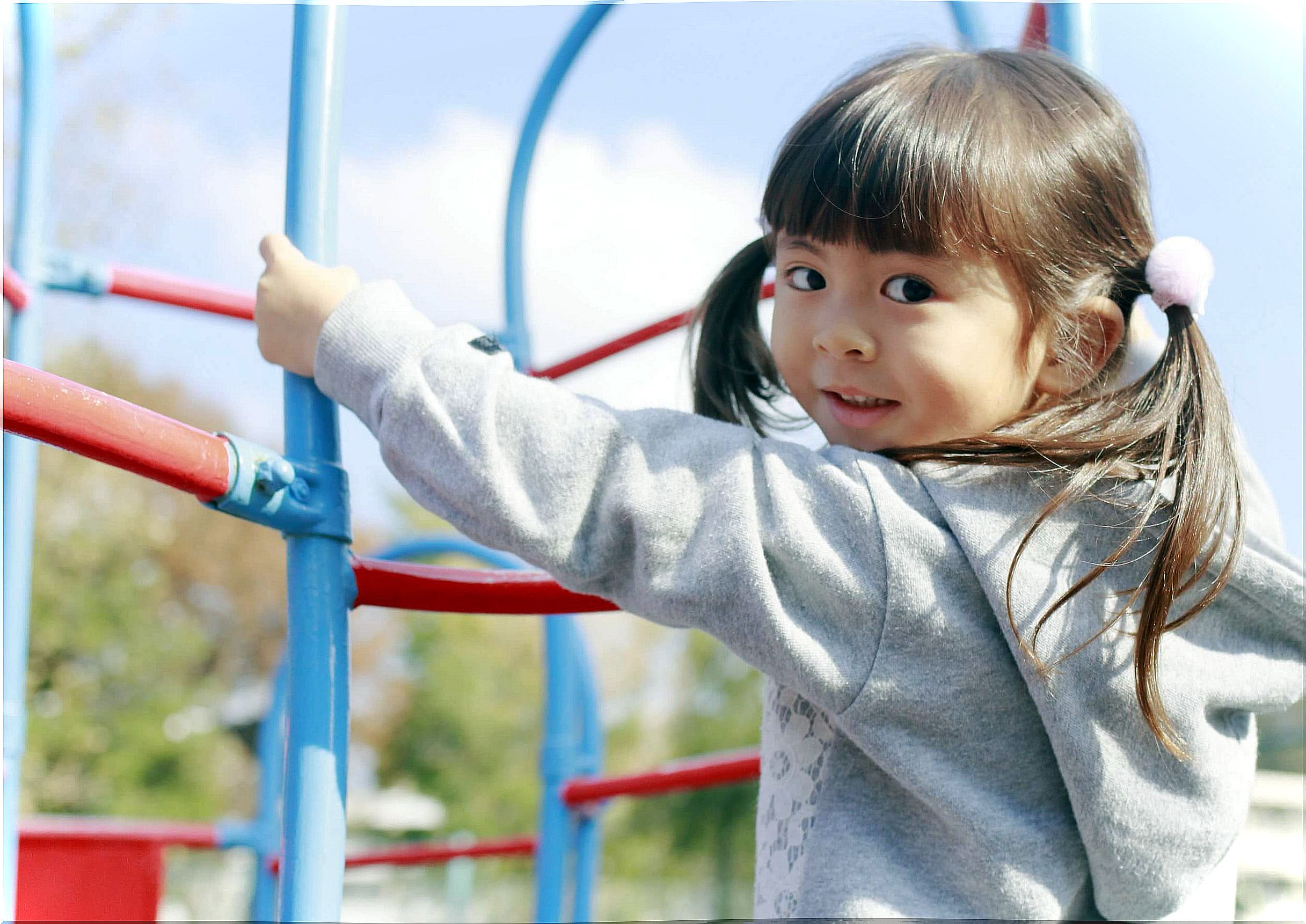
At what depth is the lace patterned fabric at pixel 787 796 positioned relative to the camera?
725 millimetres

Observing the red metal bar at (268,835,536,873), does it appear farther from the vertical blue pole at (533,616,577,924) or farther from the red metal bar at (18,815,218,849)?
the vertical blue pole at (533,616,577,924)

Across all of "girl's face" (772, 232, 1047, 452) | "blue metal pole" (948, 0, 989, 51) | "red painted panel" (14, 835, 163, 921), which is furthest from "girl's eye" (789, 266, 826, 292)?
"red painted panel" (14, 835, 163, 921)

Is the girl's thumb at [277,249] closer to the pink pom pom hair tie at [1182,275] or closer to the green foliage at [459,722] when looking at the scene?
the pink pom pom hair tie at [1182,275]

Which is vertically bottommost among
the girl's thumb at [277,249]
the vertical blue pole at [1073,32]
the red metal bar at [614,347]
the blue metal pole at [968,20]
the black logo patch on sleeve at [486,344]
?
the black logo patch on sleeve at [486,344]

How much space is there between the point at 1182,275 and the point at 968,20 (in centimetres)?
49

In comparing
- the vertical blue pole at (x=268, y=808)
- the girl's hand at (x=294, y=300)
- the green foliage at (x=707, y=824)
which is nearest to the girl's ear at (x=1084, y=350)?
the girl's hand at (x=294, y=300)

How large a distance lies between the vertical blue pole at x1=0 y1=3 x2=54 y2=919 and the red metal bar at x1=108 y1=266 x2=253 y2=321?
0.08m

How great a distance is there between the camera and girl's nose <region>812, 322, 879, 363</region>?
2.40ft

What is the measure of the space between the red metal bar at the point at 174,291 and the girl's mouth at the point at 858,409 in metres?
0.82

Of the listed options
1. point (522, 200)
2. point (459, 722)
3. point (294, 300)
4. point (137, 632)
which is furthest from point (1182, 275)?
point (459, 722)

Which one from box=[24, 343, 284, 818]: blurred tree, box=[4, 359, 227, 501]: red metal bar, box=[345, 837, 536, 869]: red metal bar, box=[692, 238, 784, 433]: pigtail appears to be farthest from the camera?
box=[24, 343, 284, 818]: blurred tree

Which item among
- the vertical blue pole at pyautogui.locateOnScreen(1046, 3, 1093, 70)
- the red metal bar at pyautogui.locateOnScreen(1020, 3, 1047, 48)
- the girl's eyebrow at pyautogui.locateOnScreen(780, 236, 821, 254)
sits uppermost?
the red metal bar at pyautogui.locateOnScreen(1020, 3, 1047, 48)

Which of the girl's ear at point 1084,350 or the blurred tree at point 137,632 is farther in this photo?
the blurred tree at point 137,632

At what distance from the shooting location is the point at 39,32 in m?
1.36
